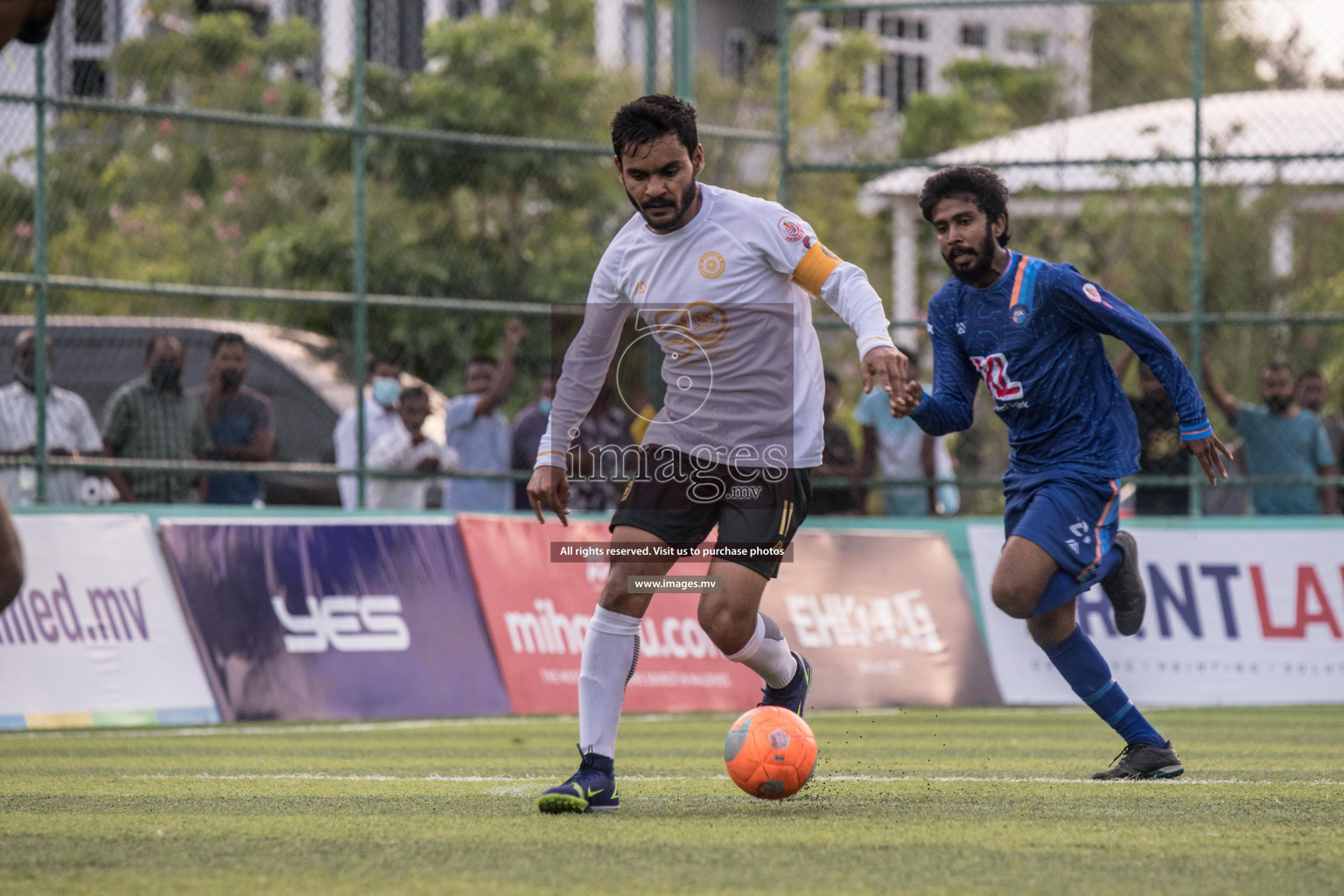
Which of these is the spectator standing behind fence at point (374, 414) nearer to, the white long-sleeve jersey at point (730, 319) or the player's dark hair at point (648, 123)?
the white long-sleeve jersey at point (730, 319)

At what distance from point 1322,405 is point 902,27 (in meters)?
5.65

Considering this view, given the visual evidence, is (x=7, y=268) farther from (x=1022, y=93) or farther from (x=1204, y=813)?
(x=1022, y=93)

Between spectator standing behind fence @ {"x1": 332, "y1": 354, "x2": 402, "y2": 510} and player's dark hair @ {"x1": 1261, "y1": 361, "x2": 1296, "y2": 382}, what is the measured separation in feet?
19.7

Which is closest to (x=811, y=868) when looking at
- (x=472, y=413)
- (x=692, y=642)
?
(x=692, y=642)

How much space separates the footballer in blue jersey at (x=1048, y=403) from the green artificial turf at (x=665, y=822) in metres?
0.56

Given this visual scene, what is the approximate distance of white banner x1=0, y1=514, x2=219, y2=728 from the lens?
30.8ft

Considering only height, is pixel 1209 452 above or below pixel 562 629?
above

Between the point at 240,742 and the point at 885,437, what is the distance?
536 centimetres

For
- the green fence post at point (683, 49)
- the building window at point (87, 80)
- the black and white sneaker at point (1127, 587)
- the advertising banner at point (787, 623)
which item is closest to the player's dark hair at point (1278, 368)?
the advertising banner at point (787, 623)

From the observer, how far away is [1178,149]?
12117mm

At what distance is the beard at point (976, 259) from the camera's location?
6.31m

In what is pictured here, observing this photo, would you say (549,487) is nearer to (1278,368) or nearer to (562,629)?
(562,629)

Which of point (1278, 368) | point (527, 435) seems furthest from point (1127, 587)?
point (1278, 368)

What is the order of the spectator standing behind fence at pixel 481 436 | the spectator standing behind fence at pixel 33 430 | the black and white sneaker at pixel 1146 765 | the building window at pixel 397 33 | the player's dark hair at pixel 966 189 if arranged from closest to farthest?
1. the black and white sneaker at pixel 1146 765
2. the player's dark hair at pixel 966 189
3. the spectator standing behind fence at pixel 33 430
4. the spectator standing behind fence at pixel 481 436
5. the building window at pixel 397 33
